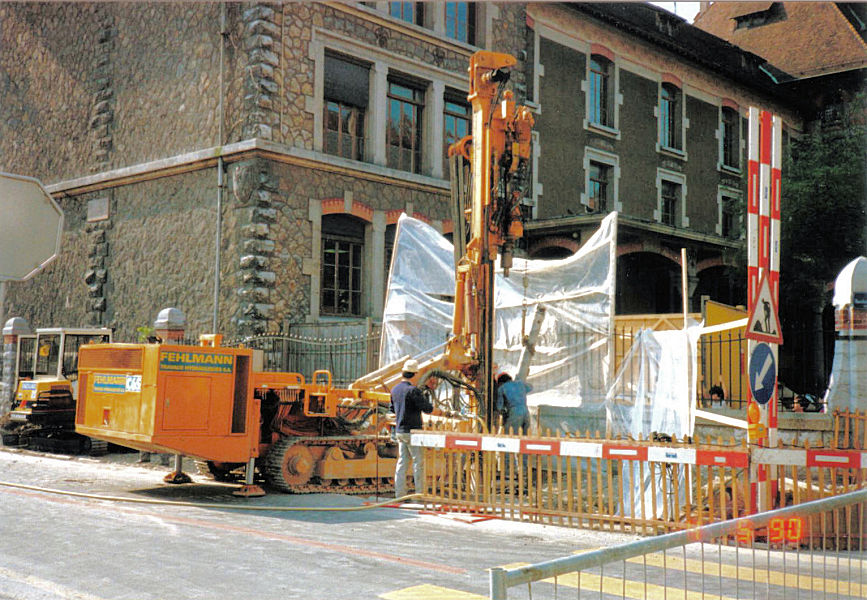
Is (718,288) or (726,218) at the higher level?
(726,218)

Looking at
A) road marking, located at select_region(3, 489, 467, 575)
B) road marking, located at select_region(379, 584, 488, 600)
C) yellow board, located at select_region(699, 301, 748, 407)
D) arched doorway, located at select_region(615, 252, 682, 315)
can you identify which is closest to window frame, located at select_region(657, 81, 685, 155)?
arched doorway, located at select_region(615, 252, 682, 315)

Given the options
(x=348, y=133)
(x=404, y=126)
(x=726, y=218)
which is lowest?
(x=348, y=133)

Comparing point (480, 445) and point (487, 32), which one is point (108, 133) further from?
point (480, 445)

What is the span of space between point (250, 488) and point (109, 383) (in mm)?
2335

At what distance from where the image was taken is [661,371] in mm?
12641

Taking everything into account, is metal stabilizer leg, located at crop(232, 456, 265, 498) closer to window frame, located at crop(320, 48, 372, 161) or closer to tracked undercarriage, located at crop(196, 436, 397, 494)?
tracked undercarriage, located at crop(196, 436, 397, 494)

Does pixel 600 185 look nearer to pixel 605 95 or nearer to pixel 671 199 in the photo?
pixel 605 95

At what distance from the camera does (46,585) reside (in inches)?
270

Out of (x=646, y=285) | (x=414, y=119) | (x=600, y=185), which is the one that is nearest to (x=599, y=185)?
(x=600, y=185)

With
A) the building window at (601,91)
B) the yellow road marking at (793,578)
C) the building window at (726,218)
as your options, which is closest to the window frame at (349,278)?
the building window at (601,91)

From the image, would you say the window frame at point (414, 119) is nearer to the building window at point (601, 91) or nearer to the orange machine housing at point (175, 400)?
the building window at point (601, 91)

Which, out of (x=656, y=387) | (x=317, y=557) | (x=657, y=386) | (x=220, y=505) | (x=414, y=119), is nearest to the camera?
(x=317, y=557)

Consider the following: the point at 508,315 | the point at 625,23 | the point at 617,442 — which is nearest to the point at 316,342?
the point at 508,315

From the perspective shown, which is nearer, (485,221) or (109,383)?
(109,383)
